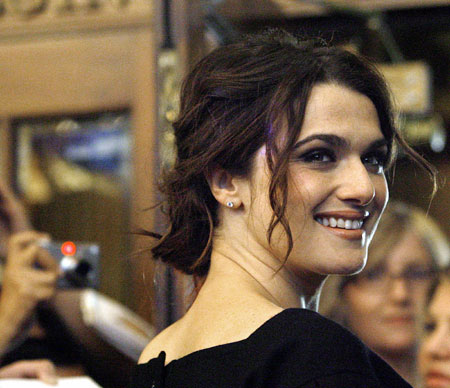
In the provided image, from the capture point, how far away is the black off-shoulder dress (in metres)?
0.82

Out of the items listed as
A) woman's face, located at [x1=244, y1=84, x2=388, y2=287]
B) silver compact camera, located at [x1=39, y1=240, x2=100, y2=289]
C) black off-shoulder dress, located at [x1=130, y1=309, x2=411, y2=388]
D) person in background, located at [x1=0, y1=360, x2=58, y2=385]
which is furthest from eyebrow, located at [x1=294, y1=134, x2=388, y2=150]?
silver compact camera, located at [x1=39, y1=240, x2=100, y2=289]

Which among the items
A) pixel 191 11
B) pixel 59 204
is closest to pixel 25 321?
pixel 59 204

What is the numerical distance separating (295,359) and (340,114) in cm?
35

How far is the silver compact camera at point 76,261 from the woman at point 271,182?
917 millimetres

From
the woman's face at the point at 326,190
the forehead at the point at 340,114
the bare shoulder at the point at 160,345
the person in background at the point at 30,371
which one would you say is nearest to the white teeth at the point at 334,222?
the woman's face at the point at 326,190

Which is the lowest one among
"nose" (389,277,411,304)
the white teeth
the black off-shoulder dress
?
"nose" (389,277,411,304)

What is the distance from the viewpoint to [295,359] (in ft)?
2.75

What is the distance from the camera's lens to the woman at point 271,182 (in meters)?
0.98

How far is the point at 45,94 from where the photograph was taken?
2129 millimetres

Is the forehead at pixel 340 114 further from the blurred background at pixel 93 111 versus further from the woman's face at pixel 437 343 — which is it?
the woman's face at pixel 437 343

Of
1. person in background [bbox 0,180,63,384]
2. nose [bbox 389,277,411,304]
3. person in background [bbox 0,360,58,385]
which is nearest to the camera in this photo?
person in background [bbox 0,360,58,385]

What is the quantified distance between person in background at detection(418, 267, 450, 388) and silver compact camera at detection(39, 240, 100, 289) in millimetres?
1216

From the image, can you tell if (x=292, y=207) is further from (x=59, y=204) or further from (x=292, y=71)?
(x=59, y=204)

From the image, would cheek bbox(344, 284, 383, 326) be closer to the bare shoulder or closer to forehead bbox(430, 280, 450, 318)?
forehead bbox(430, 280, 450, 318)
